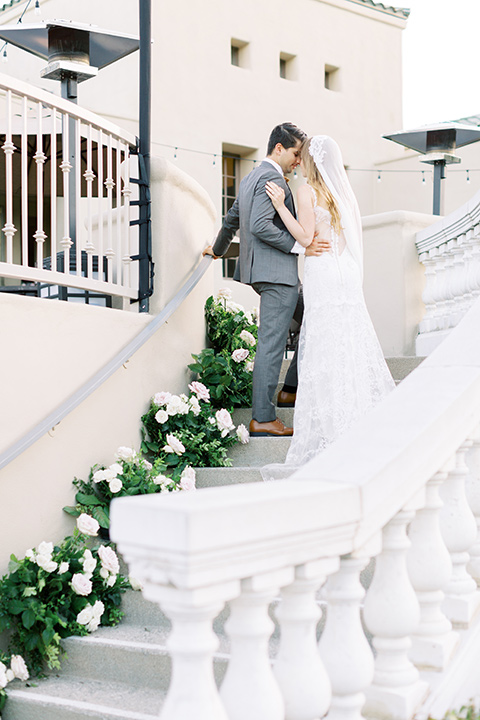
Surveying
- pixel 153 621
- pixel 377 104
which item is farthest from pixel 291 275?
pixel 377 104

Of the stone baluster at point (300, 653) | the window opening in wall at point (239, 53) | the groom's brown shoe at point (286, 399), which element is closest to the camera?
the stone baluster at point (300, 653)

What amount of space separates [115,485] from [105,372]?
0.54 meters

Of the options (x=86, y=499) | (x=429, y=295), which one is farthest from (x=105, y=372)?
(x=429, y=295)

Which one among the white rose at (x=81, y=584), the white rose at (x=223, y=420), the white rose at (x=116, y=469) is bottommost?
the white rose at (x=81, y=584)

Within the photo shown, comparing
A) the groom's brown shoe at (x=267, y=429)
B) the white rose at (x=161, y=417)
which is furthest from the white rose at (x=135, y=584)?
the groom's brown shoe at (x=267, y=429)

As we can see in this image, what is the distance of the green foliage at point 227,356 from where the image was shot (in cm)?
434

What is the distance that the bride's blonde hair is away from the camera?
150 inches

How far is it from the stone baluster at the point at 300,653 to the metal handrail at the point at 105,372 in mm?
2106

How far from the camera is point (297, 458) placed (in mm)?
3646

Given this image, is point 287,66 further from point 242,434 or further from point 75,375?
point 75,375

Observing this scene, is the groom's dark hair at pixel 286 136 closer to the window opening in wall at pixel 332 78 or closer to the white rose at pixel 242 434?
the white rose at pixel 242 434

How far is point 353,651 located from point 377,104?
1246 centimetres

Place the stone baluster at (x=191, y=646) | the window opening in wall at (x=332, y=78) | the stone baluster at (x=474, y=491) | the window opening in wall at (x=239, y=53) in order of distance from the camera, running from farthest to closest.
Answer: the window opening in wall at (x=332, y=78)
the window opening in wall at (x=239, y=53)
the stone baluster at (x=474, y=491)
the stone baluster at (x=191, y=646)

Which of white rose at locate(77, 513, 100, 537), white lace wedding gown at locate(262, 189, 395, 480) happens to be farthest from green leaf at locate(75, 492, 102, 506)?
white lace wedding gown at locate(262, 189, 395, 480)
